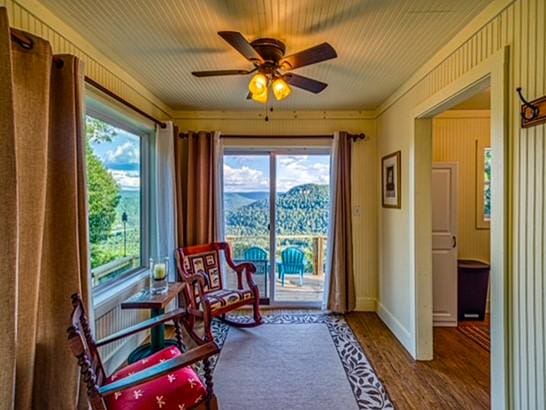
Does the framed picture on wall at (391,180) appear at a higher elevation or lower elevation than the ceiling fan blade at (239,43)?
lower

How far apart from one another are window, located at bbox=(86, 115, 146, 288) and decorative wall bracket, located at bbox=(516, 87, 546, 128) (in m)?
2.75

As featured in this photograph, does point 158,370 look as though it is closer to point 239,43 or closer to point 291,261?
point 239,43

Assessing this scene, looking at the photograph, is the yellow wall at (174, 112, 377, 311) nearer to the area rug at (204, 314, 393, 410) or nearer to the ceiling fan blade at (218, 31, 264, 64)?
the area rug at (204, 314, 393, 410)

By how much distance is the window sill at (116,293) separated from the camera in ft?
8.28

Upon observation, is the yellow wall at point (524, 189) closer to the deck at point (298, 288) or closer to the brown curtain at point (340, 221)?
the brown curtain at point (340, 221)

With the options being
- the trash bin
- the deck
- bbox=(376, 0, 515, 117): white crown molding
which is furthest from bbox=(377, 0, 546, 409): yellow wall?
the deck

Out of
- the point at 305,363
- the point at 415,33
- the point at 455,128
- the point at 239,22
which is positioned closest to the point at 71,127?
the point at 239,22

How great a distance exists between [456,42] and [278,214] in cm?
269

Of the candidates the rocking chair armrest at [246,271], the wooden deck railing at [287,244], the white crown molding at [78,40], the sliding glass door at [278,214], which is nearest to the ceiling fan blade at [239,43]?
the white crown molding at [78,40]

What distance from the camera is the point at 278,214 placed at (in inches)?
174

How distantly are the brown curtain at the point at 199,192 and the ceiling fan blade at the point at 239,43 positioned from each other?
2.00 metres

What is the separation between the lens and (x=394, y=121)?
3.62 metres

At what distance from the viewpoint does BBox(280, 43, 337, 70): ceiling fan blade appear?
196cm

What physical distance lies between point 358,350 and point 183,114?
3.31m
